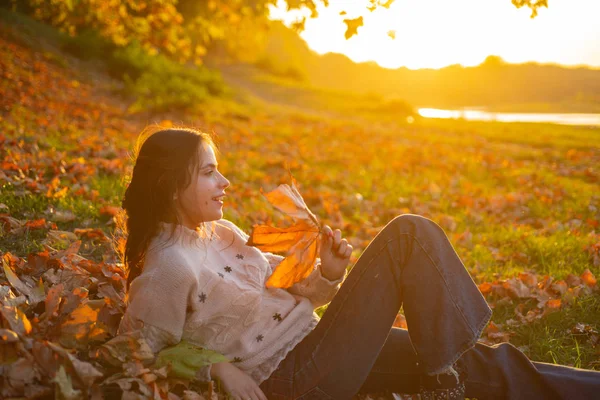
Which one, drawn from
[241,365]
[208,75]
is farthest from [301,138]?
[241,365]

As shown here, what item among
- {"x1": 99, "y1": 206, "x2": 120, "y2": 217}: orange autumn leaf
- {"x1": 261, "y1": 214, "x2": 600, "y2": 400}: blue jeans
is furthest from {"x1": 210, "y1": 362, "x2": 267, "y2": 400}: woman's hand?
{"x1": 99, "y1": 206, "x2": 120, "y2": 217}: orange autumn leaf

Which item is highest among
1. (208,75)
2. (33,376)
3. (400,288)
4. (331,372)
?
(208,75)

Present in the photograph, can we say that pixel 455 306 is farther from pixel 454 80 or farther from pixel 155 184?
pixel 454 80

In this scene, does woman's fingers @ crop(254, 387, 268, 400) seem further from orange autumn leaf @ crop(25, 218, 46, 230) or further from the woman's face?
orange autumn leaf @ crop(25, 218, 46, 230)

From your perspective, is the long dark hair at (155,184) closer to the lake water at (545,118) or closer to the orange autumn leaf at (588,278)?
the orange autumn leaf at (588,278)

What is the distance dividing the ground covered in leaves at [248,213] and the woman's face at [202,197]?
57 centimetres

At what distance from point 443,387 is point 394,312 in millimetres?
377

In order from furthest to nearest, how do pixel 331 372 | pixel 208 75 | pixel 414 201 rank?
pixel 208 75 → pixel 414 201 → pixel 331 372

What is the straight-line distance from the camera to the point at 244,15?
8227 mm

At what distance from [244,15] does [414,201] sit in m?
4.47

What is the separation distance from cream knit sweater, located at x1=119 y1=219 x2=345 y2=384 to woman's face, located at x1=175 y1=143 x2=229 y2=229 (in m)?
0.08

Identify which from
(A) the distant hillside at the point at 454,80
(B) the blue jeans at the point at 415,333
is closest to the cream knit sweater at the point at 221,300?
(B) the blue jeans at the point at 415,333

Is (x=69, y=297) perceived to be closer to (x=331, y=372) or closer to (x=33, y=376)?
(x=33, y=376)

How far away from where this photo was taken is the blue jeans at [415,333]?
2.13 metres
